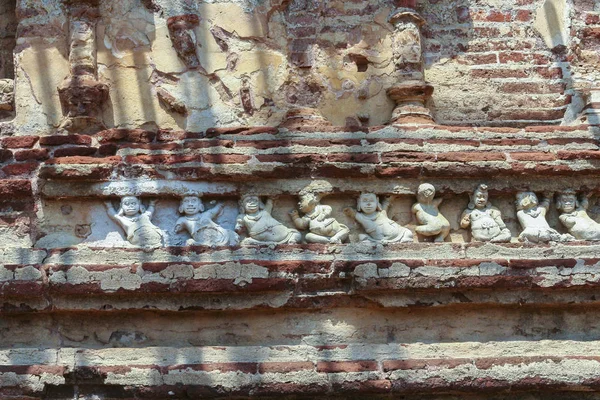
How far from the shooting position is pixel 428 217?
5.21 meters

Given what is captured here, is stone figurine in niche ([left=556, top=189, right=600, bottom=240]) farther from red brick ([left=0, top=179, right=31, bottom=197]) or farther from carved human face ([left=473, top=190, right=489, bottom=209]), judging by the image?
red brick ([left=0, top=179, right=31, bottom=197])

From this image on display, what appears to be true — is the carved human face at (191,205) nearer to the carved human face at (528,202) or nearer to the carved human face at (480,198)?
the carved human face at (480,198)

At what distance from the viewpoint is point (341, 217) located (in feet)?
17.3

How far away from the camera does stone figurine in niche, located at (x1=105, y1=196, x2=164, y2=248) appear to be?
508 centimetres

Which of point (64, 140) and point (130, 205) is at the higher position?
point (64, 140)

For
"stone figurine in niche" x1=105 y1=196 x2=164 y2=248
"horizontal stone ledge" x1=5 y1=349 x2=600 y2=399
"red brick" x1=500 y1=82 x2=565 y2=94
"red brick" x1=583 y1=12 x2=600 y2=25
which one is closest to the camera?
"horizontal stone ledge" x1=5 y1=349 x2=600 y2=399

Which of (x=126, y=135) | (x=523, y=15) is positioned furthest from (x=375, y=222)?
(x=523, y=15)

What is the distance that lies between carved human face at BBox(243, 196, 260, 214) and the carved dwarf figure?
7.8 inches

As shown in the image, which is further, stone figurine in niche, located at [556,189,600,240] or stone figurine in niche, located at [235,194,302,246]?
stone figurine in niche, located at [556,189,600,240]

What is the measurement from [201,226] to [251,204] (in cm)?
29

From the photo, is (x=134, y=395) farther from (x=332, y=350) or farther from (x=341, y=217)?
(x=341, y=217)

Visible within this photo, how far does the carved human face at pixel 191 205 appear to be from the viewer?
515 cm

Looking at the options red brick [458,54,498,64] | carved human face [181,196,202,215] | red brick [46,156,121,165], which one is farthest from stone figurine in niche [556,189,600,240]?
red brick [46,156,121,165]

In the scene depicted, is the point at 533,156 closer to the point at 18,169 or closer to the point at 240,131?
the point at 240,131
